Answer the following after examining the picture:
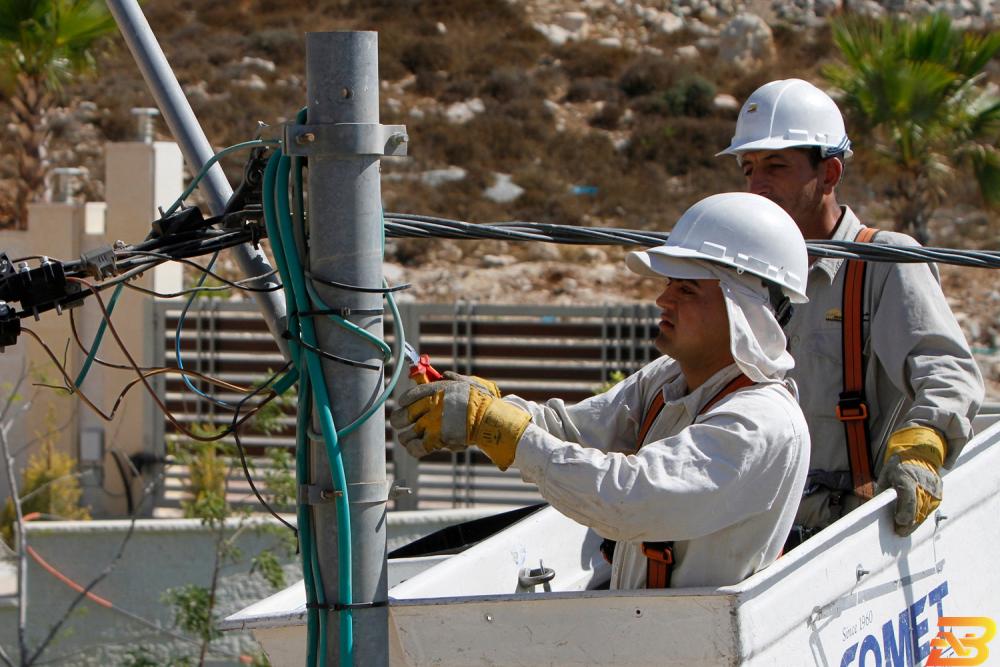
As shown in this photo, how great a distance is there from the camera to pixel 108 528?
1000cm

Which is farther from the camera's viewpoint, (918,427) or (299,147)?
(918,427)

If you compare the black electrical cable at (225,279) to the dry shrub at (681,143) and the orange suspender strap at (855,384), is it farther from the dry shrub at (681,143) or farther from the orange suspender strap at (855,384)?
the dry shrub at (681,143)

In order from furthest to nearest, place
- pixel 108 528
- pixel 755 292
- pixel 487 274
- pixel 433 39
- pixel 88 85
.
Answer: pixel 433 39, pixel 88 85, pixel 487 274, pixel 108 528, pixel 755 292

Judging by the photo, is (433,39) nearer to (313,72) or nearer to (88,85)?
(88,85)

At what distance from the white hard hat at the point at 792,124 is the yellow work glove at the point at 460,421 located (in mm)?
1975

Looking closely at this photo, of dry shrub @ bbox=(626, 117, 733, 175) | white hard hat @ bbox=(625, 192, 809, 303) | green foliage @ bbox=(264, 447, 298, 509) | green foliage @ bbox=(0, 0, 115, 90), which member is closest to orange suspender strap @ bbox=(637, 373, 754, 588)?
white hard hat @ bbox=(625, 192, 809, 303)

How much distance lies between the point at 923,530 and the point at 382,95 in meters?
32.6

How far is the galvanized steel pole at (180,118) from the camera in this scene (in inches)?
139

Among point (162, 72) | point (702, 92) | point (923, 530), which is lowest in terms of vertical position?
point (923, 530)

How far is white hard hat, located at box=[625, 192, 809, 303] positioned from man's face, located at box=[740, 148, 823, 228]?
1.27 m

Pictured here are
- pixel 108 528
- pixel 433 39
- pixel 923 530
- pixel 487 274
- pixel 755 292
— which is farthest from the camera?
pixel 433 39

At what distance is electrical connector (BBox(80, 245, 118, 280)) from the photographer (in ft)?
10.9

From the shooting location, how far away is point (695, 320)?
11.1ft

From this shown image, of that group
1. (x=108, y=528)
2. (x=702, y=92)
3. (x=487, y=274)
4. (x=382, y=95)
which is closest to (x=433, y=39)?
(x=382, y=95)
